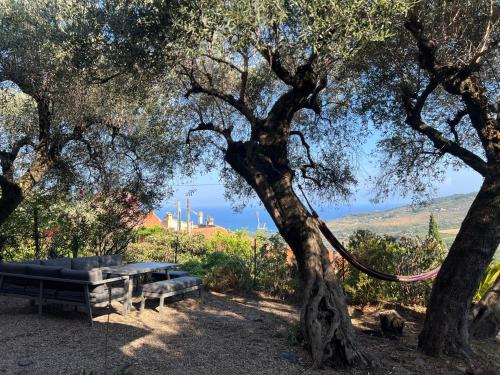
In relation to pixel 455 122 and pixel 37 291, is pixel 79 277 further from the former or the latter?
pixel 455 122

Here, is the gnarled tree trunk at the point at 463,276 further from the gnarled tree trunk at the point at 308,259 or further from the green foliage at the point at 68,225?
the green foliage at the point at 68,225

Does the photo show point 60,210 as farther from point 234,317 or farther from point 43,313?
point 234,317

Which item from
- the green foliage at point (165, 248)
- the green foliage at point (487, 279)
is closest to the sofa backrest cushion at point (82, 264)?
the green foliage at point (165, 248)

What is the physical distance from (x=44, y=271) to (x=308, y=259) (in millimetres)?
3825

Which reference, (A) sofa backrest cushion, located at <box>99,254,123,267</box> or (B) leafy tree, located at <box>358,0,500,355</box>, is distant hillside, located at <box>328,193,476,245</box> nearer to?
(B) leafy tree, located at <box>358,0,500,355</box>

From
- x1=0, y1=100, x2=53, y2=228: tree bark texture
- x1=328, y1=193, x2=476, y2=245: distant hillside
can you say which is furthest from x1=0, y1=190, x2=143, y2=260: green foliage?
x1=328, y1=193, x2=476, y2=245: distant hillside

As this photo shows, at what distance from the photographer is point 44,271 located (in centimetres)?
688

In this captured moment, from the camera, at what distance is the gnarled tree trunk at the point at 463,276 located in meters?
5.88

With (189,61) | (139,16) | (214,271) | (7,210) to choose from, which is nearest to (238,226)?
(214,271)

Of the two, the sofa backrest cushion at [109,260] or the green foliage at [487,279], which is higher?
the sofa backrest cushion at [109,260]

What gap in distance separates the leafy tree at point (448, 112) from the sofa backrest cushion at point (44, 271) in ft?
16.7

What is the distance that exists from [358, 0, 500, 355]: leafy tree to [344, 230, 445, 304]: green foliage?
1.25 m

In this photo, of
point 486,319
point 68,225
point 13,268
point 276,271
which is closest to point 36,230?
point 68,225

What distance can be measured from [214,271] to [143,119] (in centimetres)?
363
